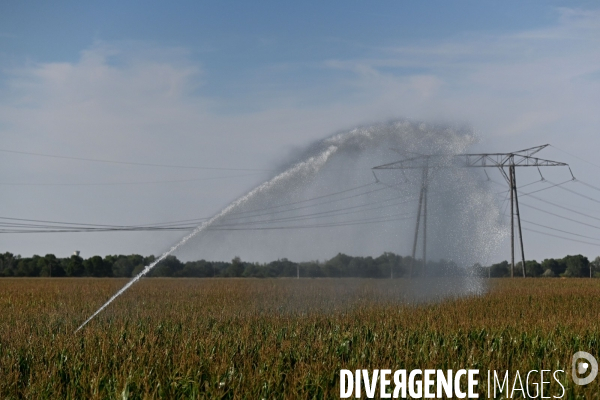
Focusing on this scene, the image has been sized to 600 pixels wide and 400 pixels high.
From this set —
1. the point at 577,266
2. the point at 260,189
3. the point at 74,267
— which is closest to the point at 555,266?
the point at 577,266

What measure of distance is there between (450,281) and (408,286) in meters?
2.04

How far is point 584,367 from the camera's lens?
45.1 ft

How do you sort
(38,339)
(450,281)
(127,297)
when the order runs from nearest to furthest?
(38,339)
(127,297)
(450,281)

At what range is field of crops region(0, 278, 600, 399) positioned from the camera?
11.5 metres

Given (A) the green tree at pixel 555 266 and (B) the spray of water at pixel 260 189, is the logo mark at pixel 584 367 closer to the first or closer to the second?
(B) the spray of water at pixel 260 189

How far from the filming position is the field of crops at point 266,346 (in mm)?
11508

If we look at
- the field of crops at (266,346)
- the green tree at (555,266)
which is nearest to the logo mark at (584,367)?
the field of crops at (266,346)

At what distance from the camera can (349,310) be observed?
2345 cm

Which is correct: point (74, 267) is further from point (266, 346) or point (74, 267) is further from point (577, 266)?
point (266, 346)

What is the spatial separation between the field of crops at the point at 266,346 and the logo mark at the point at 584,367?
0.20 metres

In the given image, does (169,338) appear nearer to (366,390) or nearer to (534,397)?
(366,390)

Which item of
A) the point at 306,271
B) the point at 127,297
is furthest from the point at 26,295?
the point at 306,271

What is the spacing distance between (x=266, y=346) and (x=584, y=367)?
617 cm

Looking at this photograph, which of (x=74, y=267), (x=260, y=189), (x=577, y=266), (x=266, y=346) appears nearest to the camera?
(x=266, y=346)
